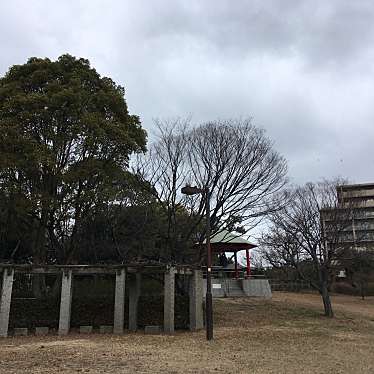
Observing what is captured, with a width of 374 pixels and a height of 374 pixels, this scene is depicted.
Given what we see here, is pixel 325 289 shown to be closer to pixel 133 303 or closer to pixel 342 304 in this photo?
pixel 342 304

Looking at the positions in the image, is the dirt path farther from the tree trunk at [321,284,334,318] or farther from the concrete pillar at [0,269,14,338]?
the concrete pillar at [0,269,14,338]

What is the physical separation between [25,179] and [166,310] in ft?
23.8

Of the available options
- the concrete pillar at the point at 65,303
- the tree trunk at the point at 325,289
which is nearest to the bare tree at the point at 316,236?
the tree trunk at the point at 325,289

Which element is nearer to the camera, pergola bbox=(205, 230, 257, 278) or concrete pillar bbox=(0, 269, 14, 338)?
concrete pillar bbox=(0, 269, 14, 338)

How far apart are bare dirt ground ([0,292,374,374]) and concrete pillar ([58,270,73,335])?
88cm

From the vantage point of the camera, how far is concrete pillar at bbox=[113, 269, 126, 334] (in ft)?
49.5

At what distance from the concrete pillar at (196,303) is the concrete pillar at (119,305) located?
8.62 feet

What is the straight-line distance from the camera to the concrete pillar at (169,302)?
15.0 m

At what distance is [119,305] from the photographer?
15.3 m

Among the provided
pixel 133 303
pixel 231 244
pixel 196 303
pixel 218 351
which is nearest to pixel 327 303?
pixel 196 303

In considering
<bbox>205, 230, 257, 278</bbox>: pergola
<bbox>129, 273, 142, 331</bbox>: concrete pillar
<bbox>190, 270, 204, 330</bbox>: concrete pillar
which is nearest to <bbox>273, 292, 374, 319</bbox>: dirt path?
<bbox>205, 230, 257, 278</bbox>: pergola

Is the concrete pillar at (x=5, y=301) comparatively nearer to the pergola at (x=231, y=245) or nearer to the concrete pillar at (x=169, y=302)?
the concrete pillar at (x=169, y=302)

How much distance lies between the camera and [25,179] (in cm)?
1580

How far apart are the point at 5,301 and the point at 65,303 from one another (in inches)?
81.8
